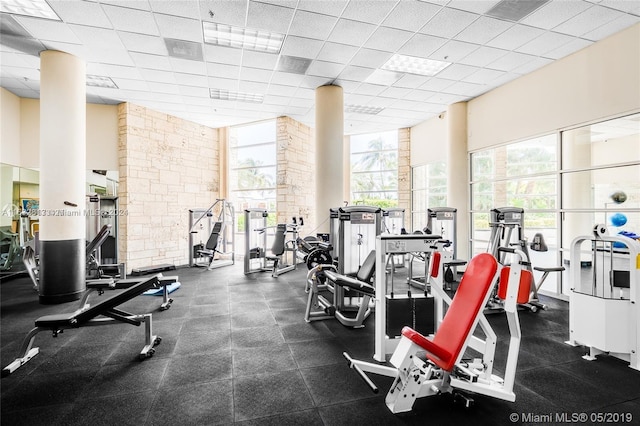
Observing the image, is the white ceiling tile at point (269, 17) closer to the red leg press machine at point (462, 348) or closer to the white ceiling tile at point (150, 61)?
the white ceiling tile at point (150, 61)

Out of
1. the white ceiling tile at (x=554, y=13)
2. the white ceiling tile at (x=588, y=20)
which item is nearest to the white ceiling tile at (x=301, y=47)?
the white ceiling tile at (x=554, y=13)

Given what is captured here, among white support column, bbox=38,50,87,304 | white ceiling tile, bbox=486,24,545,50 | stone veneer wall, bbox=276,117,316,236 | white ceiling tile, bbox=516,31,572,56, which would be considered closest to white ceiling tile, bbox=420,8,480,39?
white ceiling tile, bbox=486,24,545,50

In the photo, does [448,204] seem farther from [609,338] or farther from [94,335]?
[94,335]

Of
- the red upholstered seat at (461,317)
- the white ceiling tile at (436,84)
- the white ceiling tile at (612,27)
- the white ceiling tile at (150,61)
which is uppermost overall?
the white ceiling tile at (150,61)

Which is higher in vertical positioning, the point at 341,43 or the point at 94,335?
the point at 341,43

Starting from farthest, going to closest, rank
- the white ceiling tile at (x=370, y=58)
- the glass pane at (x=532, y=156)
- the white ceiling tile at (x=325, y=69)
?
the glass pane at (x=532, y=156)
the white ceiling tile at (x=325, y=69)
the white ceiling tile at (x=370, y=58)

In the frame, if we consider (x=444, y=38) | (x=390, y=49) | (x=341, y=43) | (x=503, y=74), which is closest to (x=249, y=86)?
(x=341, y=43)

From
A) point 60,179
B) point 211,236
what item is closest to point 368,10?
point 60,179

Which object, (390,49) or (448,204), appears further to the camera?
(448,204)

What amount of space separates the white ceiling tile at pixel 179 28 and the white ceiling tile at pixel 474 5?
317 centimetres

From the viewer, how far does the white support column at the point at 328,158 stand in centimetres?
595

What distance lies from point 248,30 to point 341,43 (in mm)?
1314

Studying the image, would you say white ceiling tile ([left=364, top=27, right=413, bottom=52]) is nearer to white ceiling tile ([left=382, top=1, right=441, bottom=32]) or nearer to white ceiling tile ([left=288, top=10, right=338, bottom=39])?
white ceiling tile ([left=382, top=1, right=441, bottom=32])

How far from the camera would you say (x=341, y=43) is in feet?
14.3
